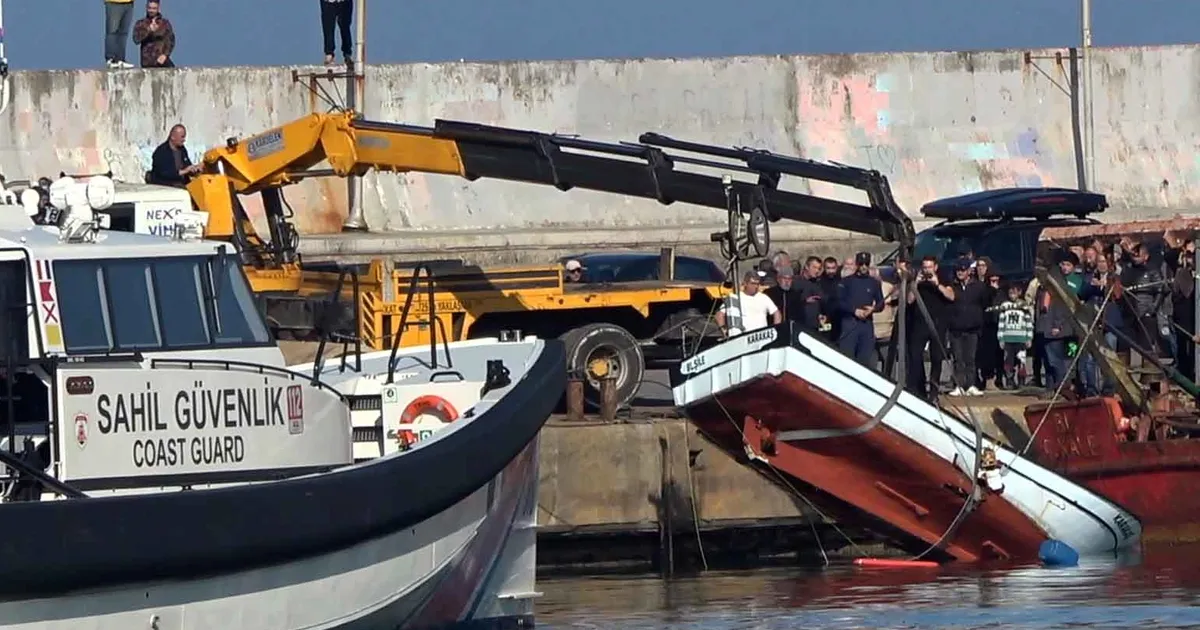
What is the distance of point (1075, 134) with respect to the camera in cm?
2923

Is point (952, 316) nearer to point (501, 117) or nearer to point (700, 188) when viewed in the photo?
point (700, 188)

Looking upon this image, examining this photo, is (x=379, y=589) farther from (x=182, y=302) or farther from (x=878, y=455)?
(x=878, y=455)

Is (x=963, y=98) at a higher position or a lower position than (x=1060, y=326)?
higher

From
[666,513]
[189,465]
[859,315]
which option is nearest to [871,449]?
[666,513]

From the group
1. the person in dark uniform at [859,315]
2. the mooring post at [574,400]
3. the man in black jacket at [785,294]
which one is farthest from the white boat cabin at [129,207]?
the person in dark uniform at [859,315]

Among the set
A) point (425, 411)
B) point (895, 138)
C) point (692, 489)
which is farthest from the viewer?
point (895, 138)

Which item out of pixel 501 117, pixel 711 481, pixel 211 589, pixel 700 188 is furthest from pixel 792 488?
pixel 501 117

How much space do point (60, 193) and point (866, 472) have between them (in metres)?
7.30

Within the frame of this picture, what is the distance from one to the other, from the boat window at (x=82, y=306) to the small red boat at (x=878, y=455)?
621cm

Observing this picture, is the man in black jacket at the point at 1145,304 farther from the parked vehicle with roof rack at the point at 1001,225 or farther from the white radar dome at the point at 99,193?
the white radar dome at the point at 99,193

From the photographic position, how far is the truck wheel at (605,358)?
19.0m

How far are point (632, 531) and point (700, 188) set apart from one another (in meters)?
2.64

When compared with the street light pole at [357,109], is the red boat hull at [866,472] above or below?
below

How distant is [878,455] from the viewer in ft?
55.7
